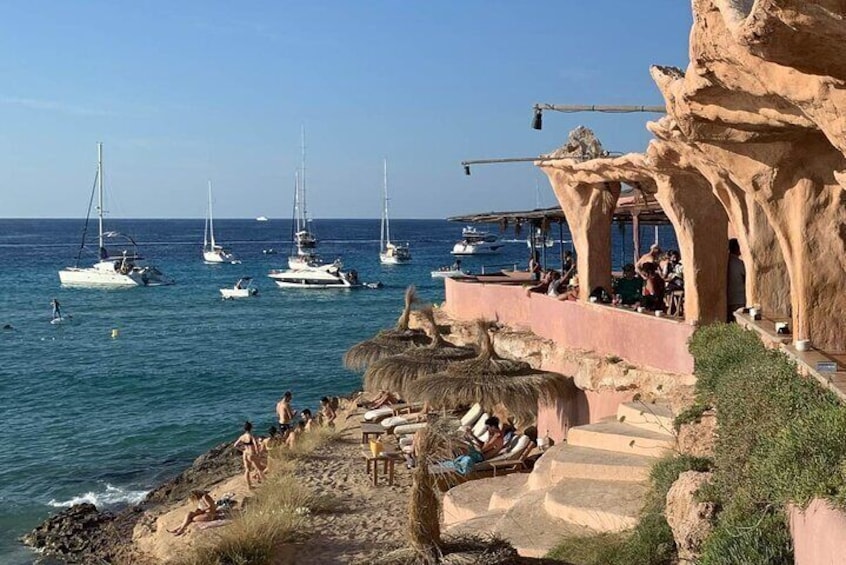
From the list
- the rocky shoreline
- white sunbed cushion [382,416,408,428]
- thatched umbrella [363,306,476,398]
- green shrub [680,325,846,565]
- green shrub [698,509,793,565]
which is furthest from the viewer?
white sunbed cushion [382,416,408,428]

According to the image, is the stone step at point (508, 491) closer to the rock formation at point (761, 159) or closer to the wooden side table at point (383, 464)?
the wooden side table at point (383, 464)

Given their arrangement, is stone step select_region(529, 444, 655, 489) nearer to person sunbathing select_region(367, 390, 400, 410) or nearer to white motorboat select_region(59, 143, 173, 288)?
person sunbathing select_region(367, 390, 400, 410)

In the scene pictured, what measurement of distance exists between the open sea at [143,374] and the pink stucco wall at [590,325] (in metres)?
8.56

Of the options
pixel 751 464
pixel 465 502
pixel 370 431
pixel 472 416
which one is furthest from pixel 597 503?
pixel 370 431

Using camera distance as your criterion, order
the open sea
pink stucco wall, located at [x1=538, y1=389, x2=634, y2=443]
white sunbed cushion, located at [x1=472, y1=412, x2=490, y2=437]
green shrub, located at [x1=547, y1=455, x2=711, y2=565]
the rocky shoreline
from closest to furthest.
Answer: green shrub, located at [x1=547, y1=455, x2=711, y2=565] < pink stucco wall, located at [x1=538, y1=389, x2=634, y2=443] < the rocky shoreline < white sunbed cushion, located at [x1=472, y1=412, x2=490, y2=437] < the open sea

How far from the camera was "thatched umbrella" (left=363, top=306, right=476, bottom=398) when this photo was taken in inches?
661

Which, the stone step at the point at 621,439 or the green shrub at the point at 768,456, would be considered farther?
the stone step at the point at 621,439

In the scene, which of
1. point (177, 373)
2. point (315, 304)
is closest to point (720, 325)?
point (177, 373)

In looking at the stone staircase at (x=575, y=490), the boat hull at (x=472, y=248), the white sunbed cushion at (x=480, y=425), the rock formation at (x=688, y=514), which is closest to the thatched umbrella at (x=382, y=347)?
the white sunbed cushion at (x=480, y=425)

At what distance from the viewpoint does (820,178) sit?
9.01m

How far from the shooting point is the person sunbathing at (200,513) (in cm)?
1459

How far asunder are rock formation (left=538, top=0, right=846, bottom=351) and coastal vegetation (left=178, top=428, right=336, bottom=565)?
21.3ft

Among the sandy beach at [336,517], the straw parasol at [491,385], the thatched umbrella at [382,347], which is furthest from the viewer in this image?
the thatched umbrella at [382,347]

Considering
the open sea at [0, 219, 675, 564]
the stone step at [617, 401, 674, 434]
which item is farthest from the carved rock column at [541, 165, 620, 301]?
the open sea at [0, 219, 675, 564]
